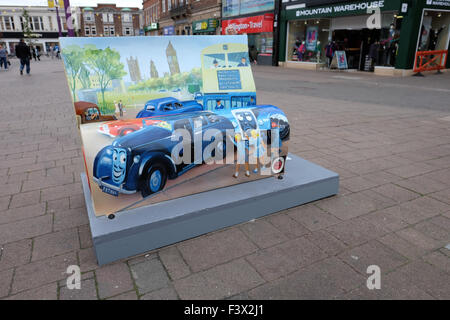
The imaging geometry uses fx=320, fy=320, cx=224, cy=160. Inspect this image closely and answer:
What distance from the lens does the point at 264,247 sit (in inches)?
95.7

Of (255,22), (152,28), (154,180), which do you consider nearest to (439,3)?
(255,22)

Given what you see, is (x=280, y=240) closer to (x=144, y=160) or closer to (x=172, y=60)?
(x=144, y=160)

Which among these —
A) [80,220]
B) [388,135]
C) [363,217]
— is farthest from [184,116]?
[388,135]

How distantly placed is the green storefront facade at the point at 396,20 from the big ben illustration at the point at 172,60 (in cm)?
1419

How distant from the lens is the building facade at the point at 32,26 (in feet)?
200

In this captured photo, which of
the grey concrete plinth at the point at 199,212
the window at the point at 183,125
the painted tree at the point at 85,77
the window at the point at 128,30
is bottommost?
the grey concrete plinth at the point at 199,212

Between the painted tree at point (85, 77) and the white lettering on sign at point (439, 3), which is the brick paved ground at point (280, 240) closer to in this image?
the painted tree at point (85, 77)

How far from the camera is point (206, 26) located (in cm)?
2769

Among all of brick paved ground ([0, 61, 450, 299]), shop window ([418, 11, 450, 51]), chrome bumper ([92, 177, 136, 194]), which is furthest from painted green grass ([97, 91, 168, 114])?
shop window ([418, 11, 450, 51])

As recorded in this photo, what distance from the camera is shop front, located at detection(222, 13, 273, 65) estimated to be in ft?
69.2

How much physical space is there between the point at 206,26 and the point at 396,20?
17.1 m

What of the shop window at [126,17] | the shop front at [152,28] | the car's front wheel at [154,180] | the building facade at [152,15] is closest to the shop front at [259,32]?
the car's front wheel at [154,180]

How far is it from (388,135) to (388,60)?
11.6m
